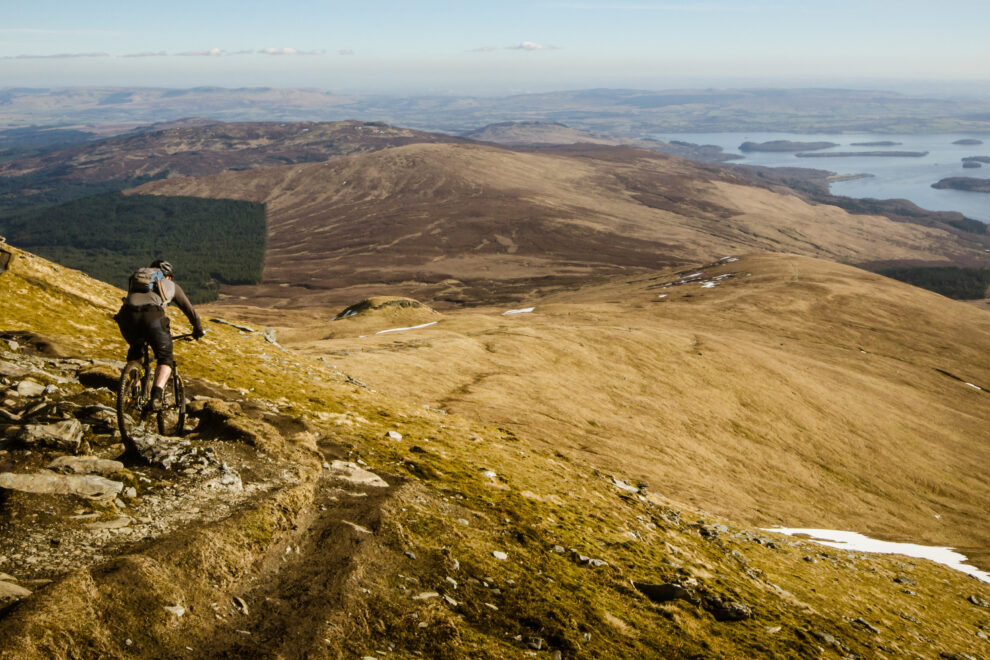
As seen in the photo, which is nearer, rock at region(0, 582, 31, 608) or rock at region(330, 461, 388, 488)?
rock at region(0, 582, 31, 608)

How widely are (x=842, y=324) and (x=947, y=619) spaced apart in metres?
103

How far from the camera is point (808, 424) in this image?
204 feet

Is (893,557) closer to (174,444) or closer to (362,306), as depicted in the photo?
(174,444)

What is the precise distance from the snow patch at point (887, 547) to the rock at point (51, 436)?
33.7 metres

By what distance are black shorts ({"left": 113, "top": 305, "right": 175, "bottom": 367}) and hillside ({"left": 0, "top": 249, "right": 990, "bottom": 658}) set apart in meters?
2.50

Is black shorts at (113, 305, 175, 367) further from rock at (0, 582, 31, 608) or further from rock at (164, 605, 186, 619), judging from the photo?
rock at (164, 605, 186, 619)

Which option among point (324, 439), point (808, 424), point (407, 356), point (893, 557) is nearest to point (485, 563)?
point (324, 439)

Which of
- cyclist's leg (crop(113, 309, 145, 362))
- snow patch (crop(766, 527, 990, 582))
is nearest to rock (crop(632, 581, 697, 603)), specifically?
cyclist's leg (crop(113, 309, 145, 362))

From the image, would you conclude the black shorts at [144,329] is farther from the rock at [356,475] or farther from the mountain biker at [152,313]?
the rock at [356,475]

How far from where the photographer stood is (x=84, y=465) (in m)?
13.6

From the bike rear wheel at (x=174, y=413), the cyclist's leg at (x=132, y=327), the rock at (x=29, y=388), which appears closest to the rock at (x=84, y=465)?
the bike rear wheel at (x=174, y=413)

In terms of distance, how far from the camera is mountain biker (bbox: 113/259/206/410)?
1445cm

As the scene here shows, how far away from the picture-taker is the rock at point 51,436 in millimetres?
13930

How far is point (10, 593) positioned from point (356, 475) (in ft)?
29.2
